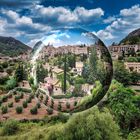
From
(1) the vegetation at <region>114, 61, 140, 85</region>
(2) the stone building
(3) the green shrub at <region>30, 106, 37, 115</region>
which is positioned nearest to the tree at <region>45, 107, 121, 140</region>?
(3) the green shrub at <region>30, 106, 37, 115</region>

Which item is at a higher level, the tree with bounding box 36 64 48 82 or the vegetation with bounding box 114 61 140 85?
the tree with bounding box 36 64 48 82

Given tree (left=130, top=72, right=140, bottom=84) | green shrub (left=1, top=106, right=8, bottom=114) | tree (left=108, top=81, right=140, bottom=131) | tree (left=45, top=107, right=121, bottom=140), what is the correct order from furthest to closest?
tree (left=130, top=72, right=140, bottom=84), green shrub (left=1, top=106, right=8, bottom=114), tree (left=108, top=81, right=140, bottom=131), tree (left=45, top=107, right=121, bottom=140)

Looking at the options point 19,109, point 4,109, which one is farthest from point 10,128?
point 4,109

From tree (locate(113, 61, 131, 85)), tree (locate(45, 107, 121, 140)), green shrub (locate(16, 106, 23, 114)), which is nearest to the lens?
tree (locate(45, 107, 121, 140))

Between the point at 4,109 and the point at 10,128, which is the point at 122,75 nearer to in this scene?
the point at 4,109

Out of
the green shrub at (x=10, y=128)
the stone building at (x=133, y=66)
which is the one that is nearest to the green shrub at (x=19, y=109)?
the green shrub at (x=10, y=128)

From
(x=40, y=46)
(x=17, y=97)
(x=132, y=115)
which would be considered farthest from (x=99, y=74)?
(x=17, y=97)

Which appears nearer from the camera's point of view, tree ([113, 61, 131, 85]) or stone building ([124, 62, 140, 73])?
tree ([113, 61, 131, 85])

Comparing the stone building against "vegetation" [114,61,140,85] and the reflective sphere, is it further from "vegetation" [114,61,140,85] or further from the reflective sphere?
the reflective sphere
